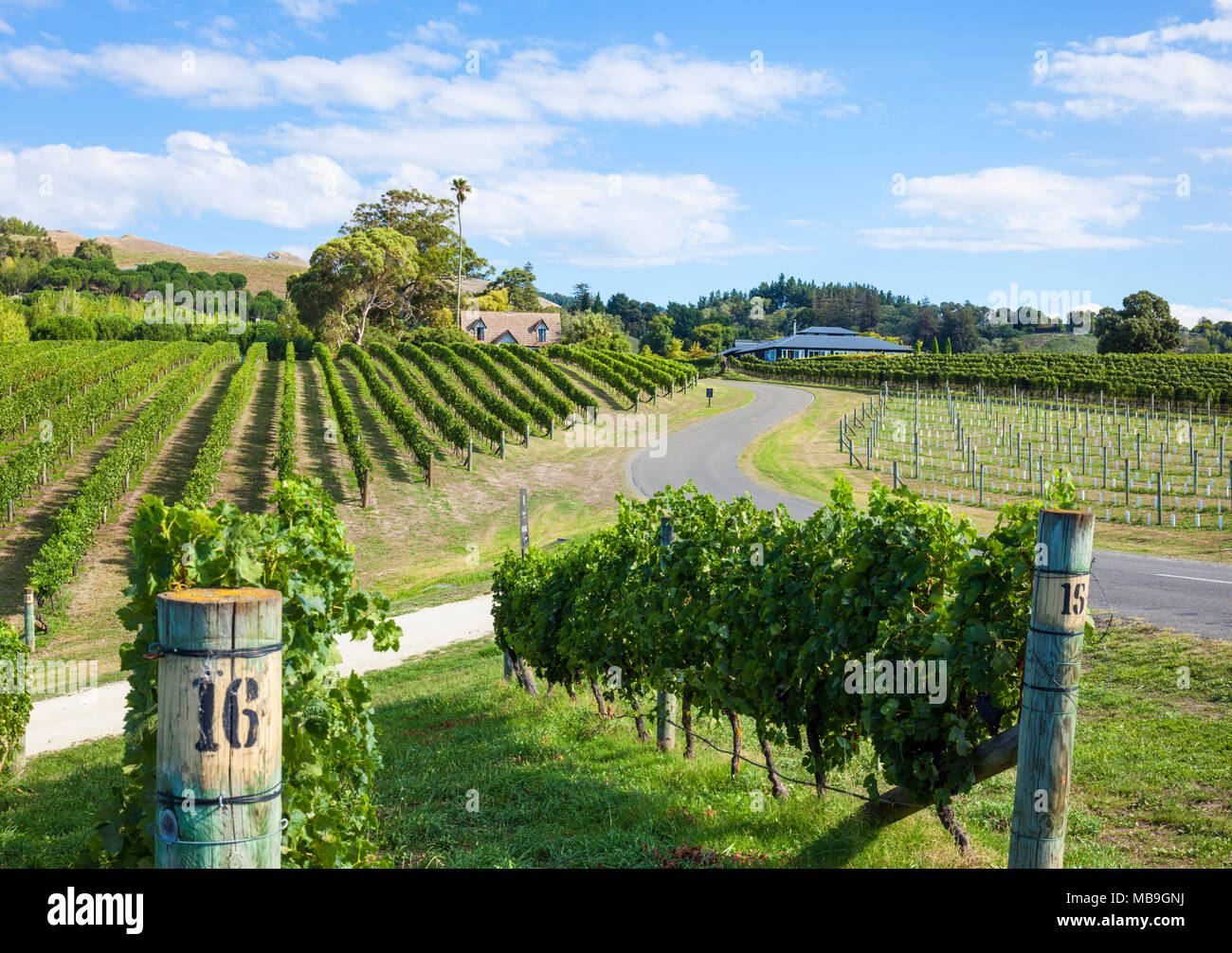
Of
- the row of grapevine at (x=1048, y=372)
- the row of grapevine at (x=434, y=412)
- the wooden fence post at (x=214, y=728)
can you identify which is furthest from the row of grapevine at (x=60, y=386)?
the row of grapevine at (x=1048, y=372)

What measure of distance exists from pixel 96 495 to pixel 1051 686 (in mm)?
27425

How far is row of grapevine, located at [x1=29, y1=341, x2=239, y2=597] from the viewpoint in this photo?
66.9ft

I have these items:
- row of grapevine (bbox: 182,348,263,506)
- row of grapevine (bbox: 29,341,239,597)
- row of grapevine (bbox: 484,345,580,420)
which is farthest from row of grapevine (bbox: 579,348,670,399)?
row of grapevine (bbox: 29,341,239,597)

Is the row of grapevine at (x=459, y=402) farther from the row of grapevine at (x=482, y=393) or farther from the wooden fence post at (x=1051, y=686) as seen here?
the wooden fence post at (x=1051, y=686)

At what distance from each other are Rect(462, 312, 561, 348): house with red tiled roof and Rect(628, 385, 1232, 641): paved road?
34.8 metres

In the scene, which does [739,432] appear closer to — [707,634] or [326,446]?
[326,446]

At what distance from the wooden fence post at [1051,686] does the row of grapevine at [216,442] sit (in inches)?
662

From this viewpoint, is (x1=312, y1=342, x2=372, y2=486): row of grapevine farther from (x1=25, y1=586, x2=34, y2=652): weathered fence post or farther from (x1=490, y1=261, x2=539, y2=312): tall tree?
(x1=490, y1=261, x2=539, y2=312): tall tree

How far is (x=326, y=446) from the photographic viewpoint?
38.6 metres

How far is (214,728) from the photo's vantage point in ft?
7.77

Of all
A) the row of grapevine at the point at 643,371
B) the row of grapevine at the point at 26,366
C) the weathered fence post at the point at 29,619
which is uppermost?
the row of grapevine at the point at 643,371

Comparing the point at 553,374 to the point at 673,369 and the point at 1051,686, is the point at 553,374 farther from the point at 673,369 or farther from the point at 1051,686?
the point at 1051,686

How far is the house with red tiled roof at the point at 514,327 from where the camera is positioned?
92250 mm
